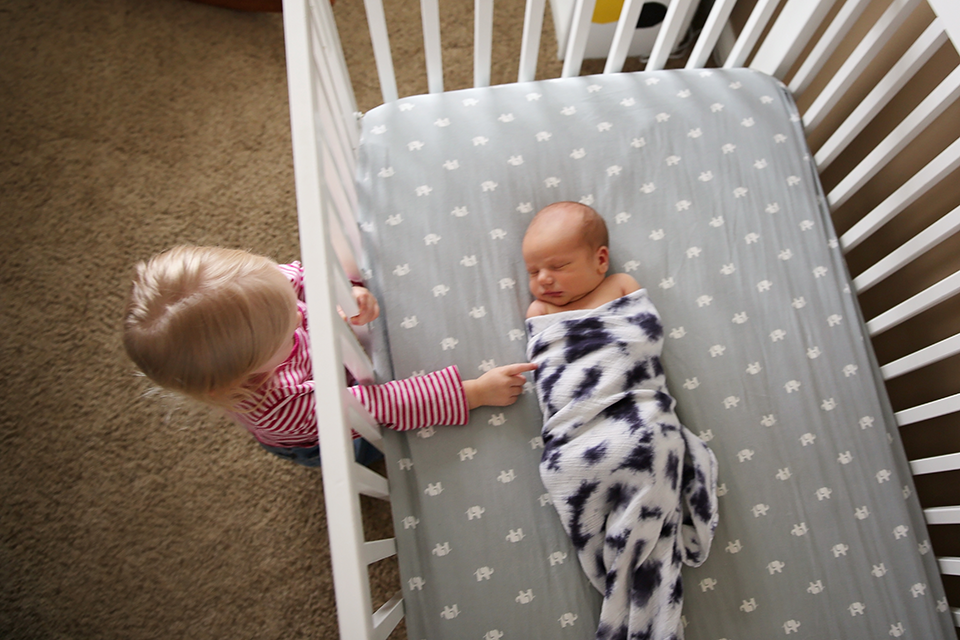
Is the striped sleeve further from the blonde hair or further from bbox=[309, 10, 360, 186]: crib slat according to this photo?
bbox=[309, 10, 360, 186]: crib slat

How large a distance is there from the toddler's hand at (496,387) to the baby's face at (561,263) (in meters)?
0.14

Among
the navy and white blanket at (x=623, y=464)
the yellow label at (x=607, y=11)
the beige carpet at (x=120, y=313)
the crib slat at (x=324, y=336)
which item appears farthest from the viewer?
the yellow label at (x=607, y=11)

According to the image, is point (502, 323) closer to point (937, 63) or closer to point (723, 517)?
point (723, 517)

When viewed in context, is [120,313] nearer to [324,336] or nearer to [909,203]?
[324,336]

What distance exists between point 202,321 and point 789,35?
3.71 feet

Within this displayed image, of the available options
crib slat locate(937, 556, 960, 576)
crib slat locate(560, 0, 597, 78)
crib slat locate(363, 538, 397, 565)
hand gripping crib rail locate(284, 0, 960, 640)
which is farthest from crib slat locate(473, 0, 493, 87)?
crib slat locate(937, 556, 960, 576)

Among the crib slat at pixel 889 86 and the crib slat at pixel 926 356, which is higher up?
the crib slat at pixel 889 86

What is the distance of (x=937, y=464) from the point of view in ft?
2.92

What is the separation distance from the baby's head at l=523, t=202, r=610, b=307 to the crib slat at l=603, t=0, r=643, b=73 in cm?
37

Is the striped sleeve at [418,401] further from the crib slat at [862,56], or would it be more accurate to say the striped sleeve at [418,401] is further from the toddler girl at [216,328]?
the crib slat at [862,56]

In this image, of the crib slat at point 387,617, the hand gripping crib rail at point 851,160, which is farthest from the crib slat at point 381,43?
the crib slat at point 387,617

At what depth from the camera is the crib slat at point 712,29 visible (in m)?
1.04

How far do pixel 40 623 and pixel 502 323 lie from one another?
113 centimetres

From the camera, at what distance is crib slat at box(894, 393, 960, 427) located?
2.77 feet
